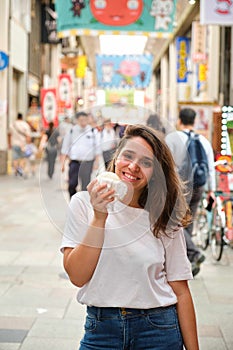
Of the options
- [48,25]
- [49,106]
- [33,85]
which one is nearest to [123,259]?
[49,106]

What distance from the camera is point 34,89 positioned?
90.7 ft

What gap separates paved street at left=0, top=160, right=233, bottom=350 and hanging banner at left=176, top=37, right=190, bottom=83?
14363 millimetres

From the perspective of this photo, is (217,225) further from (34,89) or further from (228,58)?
(34,89)

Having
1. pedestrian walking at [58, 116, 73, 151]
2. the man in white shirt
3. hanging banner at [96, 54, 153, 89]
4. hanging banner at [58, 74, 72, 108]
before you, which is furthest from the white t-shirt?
hanging banner at [96, 54, 153, 89]

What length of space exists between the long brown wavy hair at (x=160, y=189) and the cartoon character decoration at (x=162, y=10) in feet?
35.2

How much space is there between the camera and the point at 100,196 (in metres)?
2.00

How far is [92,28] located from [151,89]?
1254 inches

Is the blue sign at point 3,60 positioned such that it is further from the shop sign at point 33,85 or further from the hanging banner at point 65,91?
the shop sign at point 33,85

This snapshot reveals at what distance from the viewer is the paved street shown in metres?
4.32

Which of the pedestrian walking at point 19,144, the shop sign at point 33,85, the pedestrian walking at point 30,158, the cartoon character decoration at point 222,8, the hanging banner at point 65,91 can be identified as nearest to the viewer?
the cartoon character decoration at point 222,8

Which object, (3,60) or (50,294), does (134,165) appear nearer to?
(50,294)

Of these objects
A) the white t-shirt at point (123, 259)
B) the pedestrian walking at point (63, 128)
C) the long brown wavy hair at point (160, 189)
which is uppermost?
the pedestrian walking at point (63, 128)

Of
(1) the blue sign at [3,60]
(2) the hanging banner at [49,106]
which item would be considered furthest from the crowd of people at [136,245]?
(2) the hanging banner at [49,106]

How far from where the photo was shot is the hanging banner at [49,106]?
2170 cm
